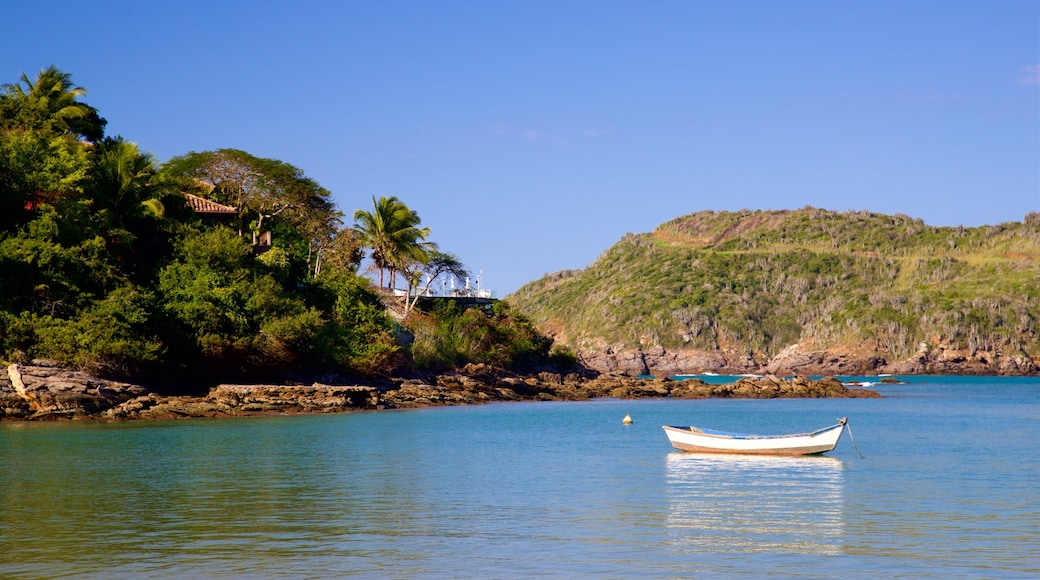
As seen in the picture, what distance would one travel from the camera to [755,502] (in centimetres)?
2369

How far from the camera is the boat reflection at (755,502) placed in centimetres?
1864

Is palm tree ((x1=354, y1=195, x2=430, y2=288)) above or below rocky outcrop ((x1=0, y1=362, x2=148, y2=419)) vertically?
above

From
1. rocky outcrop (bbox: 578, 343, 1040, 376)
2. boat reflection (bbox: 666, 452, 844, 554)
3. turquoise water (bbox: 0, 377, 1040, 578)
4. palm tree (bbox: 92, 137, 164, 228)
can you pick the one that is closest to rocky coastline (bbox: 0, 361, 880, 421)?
turquoise water (bbox: 0, 377, 1040, 578)

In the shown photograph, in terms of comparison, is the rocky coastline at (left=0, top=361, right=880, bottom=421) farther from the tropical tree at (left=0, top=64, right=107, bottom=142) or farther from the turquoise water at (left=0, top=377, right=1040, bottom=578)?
the tropical tree at (left=0, top=64, right=107, bottom=142)

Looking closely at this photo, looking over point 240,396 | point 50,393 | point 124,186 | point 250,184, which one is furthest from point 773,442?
point 250,184

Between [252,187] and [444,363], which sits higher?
[252,187]

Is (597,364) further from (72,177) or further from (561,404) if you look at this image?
(72,177)

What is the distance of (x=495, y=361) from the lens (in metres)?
83.8

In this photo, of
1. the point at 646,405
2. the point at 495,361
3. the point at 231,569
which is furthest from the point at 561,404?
the point at 231,569

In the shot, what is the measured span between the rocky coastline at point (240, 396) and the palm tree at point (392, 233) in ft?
34.5

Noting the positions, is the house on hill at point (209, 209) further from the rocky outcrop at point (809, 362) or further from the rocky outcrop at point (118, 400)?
the rocky outcrop at point (809, 362)

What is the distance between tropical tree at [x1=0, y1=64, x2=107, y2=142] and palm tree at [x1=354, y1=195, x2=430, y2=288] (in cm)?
2250

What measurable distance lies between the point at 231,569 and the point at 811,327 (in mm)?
174248

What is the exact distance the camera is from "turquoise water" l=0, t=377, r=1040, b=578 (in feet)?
54.6
